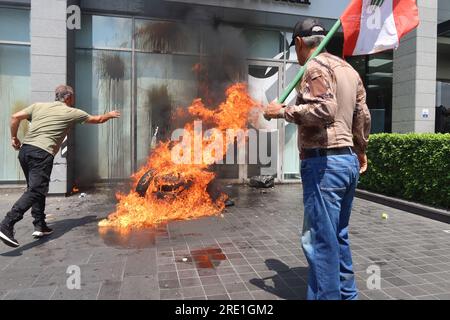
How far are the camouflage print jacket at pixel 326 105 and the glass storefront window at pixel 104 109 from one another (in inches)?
280

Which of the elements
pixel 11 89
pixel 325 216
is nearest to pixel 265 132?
pixel 11 89

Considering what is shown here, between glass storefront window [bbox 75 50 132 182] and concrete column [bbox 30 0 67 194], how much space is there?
3.60ft

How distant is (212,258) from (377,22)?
9.81 feet

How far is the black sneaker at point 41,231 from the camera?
500 cm

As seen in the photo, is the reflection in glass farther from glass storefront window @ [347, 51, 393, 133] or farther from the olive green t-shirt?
glass storefront window @ [347, 51, 393, 133]

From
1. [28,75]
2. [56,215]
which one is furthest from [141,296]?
[28,75]

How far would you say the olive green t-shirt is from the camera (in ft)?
15.6

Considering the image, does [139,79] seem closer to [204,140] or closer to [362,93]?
[204,140]

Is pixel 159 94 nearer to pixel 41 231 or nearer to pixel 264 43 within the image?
pixel 264 43

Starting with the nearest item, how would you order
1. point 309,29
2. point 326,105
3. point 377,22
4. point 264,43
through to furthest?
point 326,105, point 309,29, point 377,22, point 264,43

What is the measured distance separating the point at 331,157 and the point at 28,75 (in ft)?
26.7

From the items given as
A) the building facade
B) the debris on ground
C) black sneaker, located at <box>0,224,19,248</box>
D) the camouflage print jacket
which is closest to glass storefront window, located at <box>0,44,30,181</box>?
the building facade

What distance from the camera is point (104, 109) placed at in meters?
9.13

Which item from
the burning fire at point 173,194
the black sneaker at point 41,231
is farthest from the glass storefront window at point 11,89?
the black sneaker at point 41,231
